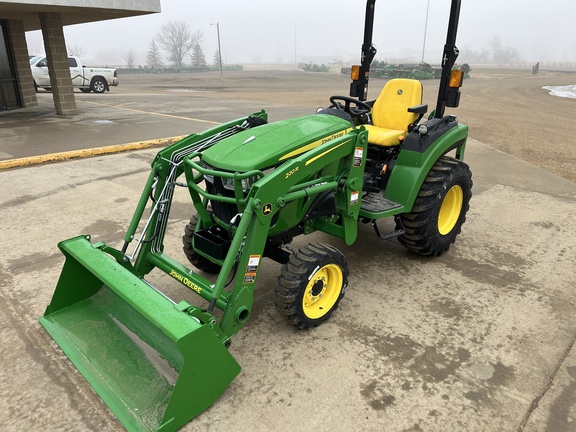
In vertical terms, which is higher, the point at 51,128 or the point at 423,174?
the point at 423,174

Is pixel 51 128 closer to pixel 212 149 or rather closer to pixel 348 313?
pixel 212 149

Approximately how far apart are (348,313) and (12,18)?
14.0m

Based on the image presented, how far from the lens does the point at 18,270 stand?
392 cm

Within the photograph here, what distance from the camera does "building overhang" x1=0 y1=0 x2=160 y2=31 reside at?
10.1 metres

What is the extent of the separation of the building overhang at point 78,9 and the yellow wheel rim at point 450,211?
968 cm

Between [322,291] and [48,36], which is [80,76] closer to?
[48,36]

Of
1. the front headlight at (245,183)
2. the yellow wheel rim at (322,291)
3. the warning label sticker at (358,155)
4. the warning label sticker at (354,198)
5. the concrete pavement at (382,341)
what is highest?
the warning label sticker at (358,155)

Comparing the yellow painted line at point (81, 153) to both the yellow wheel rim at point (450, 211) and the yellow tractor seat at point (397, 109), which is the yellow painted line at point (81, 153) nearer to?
the yellow tractor seat at point (397, 109)

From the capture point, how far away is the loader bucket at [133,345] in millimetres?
2285

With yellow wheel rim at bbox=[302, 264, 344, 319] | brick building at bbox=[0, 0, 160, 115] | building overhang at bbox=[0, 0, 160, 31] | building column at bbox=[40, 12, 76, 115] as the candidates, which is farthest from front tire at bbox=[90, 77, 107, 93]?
yellow wheel rim at bbox=[302, 264, 344, 319]

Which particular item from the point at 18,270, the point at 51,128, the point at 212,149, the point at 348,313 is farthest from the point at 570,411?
the point at 51,128

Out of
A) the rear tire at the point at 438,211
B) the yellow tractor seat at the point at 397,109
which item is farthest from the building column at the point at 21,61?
the rear tire at the point at 438,211

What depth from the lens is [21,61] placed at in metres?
13.4

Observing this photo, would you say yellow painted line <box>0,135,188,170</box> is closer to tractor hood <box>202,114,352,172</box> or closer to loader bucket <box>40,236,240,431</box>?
loader bucket <box>40,236,240,431</box>
